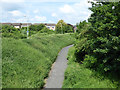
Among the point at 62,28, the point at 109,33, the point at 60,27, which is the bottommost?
the point at 109,33

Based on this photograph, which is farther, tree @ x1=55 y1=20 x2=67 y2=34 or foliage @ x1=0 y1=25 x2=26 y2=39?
tree @ x1=55 y1=20 x2=67 y2=34

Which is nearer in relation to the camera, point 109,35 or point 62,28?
point 109,35

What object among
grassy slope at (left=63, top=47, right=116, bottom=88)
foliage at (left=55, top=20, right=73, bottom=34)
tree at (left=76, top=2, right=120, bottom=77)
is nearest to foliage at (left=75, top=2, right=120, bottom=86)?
tree at (left=76, top=2, right=120, bottom=77)

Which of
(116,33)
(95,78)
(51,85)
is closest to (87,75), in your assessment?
(95,78)

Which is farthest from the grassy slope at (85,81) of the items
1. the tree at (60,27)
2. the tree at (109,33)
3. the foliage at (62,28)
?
the foliage at (62,28)

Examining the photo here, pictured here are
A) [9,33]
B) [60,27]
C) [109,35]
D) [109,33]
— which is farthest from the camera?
[60,27]

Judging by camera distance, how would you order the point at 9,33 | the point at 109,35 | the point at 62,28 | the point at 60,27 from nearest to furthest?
the point at 109,35, the point at 9,33, the point at 62,28, the point at 60,27

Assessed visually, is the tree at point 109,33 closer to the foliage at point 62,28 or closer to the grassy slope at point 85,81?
the grassy slope at point 85,81

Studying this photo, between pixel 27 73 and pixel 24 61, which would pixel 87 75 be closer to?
pixel 27 73

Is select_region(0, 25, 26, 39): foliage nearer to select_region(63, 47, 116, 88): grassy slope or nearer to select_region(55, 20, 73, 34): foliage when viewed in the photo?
select_region(63, 47, 116, 88): grassy slope

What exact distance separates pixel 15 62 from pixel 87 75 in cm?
668

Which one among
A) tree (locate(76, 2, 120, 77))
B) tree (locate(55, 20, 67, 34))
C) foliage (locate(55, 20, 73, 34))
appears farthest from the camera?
foliage (locate(55, 20, 73, 34))

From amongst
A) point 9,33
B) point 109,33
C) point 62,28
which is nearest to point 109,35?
point 109,33

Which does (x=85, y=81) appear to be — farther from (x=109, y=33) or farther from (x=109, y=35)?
(x=109, y=33)
